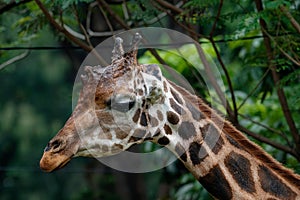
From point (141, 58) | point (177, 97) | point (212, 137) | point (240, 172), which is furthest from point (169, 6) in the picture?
point (141, 58)

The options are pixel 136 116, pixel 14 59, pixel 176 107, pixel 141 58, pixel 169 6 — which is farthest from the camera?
pixel 141 58

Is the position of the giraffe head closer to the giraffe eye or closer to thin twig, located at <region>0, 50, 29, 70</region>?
the giraffe eye

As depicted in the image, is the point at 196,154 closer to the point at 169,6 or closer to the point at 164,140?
the point at 164,140

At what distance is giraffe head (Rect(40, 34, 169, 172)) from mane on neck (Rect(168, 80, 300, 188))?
280 millimetres

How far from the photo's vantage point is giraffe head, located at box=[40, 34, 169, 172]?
3949mm

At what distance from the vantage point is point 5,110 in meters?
17.4

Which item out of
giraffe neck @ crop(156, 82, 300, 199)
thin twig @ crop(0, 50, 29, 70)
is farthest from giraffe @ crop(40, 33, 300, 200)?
thin twig @ crop(0, 50, 29, 70)

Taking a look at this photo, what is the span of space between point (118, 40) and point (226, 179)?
38.5 inches

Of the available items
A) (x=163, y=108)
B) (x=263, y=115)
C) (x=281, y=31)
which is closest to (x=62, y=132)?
(x=163, y=108)

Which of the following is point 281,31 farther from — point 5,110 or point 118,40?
point 5,110

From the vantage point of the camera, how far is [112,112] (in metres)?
3.99

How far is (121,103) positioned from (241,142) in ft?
2.59

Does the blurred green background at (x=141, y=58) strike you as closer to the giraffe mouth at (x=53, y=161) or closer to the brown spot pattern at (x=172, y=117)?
the brown spot pattern at (x=172, y=117)

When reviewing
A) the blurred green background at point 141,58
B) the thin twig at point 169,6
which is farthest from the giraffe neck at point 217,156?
the thin twig at point 169,6
